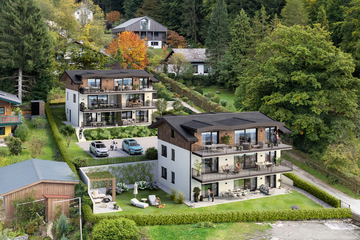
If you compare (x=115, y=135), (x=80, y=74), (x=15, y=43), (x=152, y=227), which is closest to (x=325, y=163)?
(x=152, y=227)

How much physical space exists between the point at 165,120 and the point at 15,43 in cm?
3614

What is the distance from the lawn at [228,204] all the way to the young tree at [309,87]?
12.2 metres

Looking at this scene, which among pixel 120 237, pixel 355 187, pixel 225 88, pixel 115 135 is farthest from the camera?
pixel 225 88

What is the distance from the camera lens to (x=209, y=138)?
125 ft

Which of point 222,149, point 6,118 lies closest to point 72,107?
point 6,118

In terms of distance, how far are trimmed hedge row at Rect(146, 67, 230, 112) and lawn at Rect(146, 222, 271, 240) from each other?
32.8 metres

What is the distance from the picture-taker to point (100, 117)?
5781 centimetres

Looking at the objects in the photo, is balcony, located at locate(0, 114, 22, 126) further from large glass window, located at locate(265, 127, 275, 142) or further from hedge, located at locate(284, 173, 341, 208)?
hedge, located at locate(284, 173, 341, 208)

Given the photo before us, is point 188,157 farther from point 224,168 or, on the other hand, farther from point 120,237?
point 120,237

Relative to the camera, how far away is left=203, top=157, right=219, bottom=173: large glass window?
123 feet

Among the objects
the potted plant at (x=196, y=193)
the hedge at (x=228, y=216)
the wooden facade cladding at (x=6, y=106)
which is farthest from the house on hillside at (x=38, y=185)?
the wooden facade cladding at (x=6, y=106)

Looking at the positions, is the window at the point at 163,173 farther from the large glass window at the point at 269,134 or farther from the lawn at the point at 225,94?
the lawn at the point at 225,94

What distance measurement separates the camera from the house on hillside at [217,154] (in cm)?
3691

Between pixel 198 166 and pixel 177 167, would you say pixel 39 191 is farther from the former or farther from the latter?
pixel 198 166
